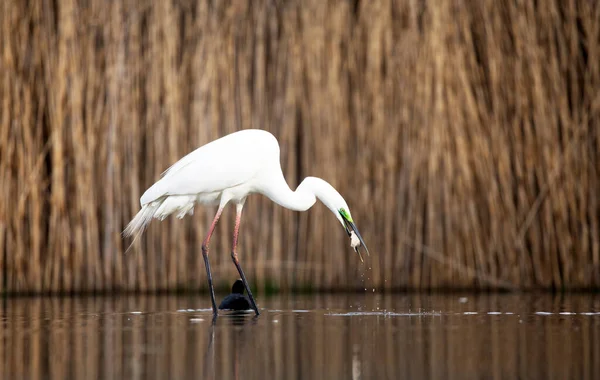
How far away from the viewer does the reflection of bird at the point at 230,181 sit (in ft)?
21.0

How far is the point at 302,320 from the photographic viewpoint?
5.33 m

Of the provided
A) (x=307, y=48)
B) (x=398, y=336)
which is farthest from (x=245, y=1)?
(x=398, y=336)

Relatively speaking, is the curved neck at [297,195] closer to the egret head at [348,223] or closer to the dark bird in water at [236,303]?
the egret head at [348,223]

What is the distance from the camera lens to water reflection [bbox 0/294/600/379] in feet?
11.2

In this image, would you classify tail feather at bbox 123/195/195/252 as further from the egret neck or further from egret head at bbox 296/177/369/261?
egret head at bbox 296/177/369/261

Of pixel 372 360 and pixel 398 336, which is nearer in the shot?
pixel 372 360

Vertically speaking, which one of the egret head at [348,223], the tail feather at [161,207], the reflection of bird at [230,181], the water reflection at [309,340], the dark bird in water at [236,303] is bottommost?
the water reflection at [309,340]

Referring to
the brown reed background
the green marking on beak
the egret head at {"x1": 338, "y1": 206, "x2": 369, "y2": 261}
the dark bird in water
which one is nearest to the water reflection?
the dark bird in water

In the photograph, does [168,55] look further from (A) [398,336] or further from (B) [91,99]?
(A) [398,336]

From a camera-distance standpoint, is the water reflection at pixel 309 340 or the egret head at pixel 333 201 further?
the egret head at pixel 333 201

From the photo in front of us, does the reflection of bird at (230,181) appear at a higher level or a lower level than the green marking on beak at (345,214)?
higher

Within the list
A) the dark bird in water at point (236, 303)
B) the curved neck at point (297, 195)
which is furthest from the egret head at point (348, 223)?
the dark bird in water at point (236, 303)

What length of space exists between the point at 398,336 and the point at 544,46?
403 cm

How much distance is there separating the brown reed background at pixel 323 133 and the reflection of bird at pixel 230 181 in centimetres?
115
